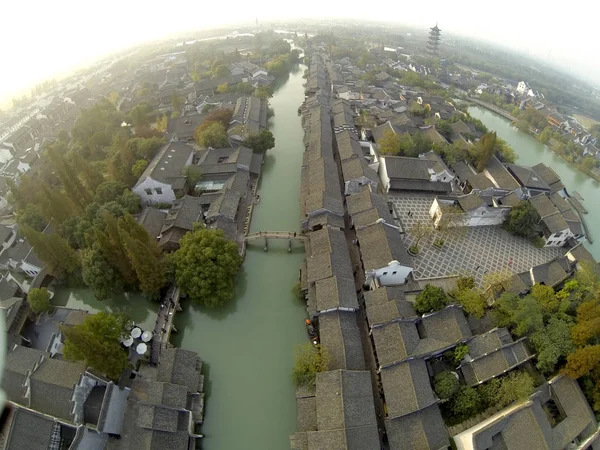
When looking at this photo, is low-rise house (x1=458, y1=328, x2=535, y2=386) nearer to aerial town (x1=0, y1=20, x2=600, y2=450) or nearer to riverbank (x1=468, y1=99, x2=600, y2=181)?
aerial town (x1=0, y1=20, x2=600, y2=450)

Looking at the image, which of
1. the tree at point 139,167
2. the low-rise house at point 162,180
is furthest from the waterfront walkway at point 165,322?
the tree at point 139,167

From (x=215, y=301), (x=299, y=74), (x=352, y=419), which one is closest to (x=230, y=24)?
(x=299, y=74)

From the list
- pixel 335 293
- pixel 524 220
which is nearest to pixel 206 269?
pixel 335 293

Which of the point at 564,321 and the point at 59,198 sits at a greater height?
the point at 59,198

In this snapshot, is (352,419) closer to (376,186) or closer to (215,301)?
(215,301)

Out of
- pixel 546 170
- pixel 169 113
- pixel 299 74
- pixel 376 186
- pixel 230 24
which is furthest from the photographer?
pixel 230 24
